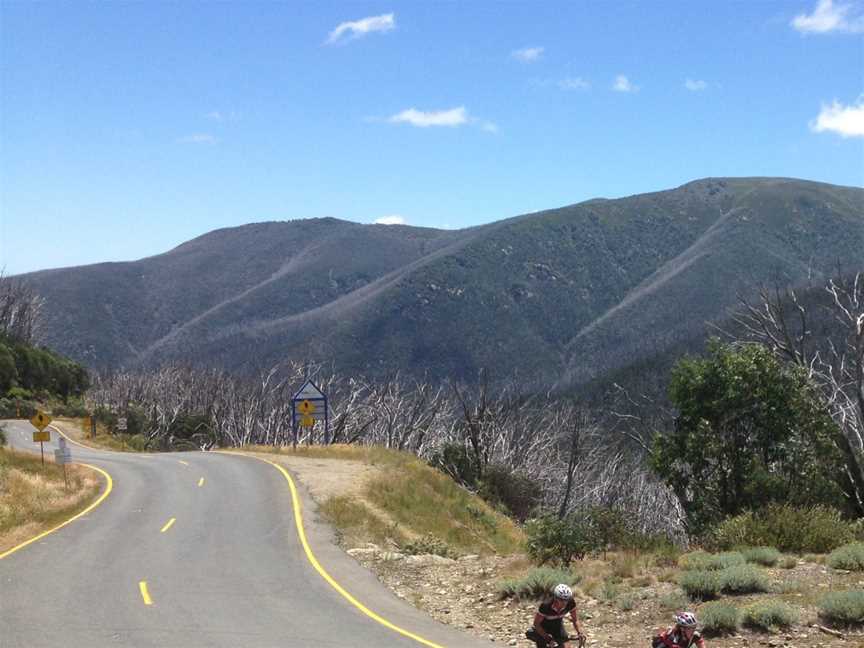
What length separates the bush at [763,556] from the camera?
13.9m

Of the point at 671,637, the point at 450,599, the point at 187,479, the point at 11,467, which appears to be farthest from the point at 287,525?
the point at 671,637

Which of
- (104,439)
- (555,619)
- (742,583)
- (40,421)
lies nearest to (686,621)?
(555,619)

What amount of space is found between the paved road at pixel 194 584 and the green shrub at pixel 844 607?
4.39 meters

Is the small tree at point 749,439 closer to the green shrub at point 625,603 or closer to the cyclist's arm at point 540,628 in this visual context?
the green shrub at point 625,603

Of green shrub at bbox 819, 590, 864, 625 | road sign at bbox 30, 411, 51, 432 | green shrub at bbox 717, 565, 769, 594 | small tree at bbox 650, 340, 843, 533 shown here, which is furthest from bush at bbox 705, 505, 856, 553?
road sign at bbox 30, 411, 51, 432

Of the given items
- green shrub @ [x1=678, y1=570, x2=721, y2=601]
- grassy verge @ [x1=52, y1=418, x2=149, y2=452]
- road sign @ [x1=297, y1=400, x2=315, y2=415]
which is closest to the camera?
green shrub @ [x1=678, y1=570, x2=721, y2=601]

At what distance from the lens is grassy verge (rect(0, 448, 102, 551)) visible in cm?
2104

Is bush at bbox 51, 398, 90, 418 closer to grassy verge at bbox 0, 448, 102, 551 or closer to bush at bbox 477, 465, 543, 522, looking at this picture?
bush at bbox 477, 465, 543, 522

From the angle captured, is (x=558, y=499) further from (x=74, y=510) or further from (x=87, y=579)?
(x=87, y=579)

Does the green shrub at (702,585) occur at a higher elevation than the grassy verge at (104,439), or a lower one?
higher

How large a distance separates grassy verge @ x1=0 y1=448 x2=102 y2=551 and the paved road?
770 millimetres

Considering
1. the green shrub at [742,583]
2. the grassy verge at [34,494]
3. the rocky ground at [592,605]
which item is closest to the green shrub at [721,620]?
the rocky ground at [592,605]

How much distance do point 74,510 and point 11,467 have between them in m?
5.33

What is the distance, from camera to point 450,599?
46.9 feet
